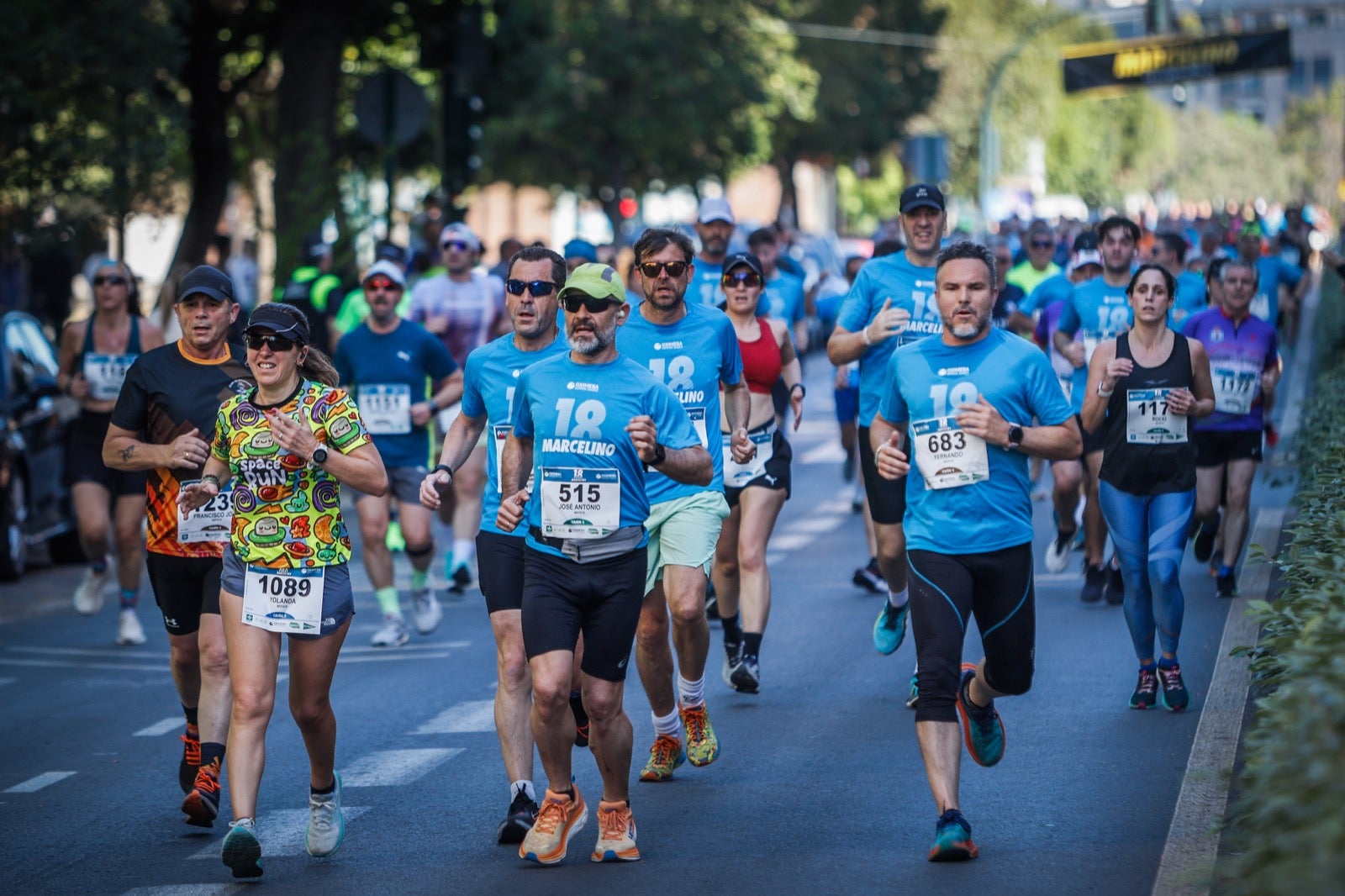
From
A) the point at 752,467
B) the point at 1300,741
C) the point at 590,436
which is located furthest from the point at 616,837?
the point at 752,467

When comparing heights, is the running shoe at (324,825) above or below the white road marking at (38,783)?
above

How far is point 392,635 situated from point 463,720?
2292 mm

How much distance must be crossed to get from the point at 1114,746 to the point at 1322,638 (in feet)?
10.7

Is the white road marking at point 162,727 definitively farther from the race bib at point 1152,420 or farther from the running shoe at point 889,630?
the race bib at point 1152,420

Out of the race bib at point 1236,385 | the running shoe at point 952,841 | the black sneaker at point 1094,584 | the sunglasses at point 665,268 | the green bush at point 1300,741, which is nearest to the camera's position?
the green bush at point 1300,741

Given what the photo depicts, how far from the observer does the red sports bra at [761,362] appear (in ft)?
31.9

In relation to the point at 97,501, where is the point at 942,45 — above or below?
above

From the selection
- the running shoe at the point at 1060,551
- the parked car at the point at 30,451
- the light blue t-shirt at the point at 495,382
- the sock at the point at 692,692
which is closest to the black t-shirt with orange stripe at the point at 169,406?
the light blue t-shirt at the point at 495,382

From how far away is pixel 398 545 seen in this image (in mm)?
14789

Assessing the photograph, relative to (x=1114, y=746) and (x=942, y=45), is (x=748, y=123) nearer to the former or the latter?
(x=942, y=45)

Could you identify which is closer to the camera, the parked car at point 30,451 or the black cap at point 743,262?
the black cap at point 743,262

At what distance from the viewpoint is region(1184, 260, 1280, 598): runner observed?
11.6 metres

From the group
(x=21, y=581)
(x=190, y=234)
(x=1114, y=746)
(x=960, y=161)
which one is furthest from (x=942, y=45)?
Result: (x=1114, y=746)

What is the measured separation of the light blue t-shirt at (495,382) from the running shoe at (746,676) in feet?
6.99
